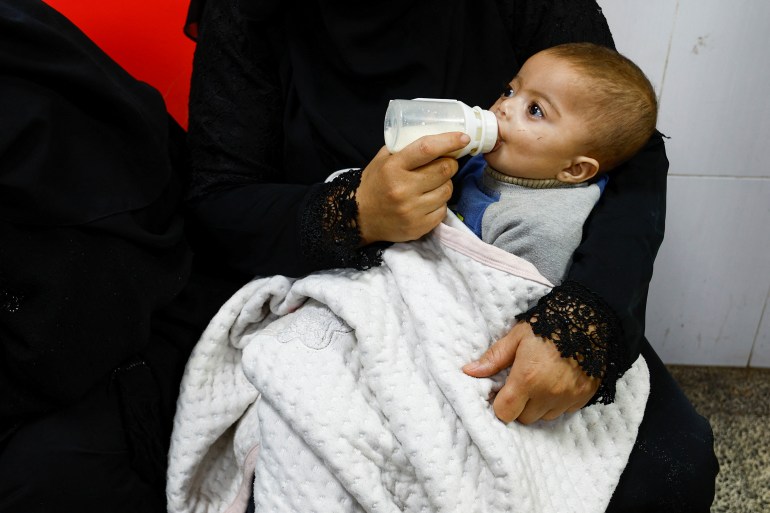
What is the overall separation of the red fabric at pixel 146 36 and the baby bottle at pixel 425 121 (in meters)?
0.59

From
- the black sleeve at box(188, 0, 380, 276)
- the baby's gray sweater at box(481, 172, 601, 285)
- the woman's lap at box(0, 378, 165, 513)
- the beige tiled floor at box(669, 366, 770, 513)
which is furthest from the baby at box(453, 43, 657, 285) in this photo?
the beige tiled floor at box(669, 366, 770, 513)

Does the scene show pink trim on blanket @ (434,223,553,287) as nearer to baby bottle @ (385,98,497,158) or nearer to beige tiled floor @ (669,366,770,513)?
baby bottle @ (385,98,497,158)

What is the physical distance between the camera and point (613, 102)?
913 millimetres

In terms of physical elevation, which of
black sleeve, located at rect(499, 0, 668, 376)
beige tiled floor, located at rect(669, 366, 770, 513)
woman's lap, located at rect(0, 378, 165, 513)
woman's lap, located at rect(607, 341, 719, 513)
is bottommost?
beige tiled floor, located at rect(669, 366, 770, 513)

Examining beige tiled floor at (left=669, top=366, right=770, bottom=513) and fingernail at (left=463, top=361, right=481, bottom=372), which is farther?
beige tiled floor at (left=669, top=366, right=770, bottom=513)

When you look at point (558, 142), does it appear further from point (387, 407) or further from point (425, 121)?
point (387, 407)

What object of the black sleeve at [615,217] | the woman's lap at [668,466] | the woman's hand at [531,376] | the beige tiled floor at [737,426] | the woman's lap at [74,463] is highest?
the black sleeve at [615,217]

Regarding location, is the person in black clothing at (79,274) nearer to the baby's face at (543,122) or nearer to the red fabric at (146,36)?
the red fabric at (146,36)

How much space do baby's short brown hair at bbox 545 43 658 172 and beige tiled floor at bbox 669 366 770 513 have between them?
0.92 metres

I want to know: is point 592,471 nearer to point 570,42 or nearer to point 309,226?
point 309,226

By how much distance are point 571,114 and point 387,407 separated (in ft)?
1.57

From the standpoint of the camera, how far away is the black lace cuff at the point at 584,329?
81 centimetres

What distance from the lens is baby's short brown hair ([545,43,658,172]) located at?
0.91m

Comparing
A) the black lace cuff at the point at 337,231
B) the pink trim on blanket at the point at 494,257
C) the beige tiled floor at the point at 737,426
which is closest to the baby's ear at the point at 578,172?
the pink trim on blanket at the point at 494,257
